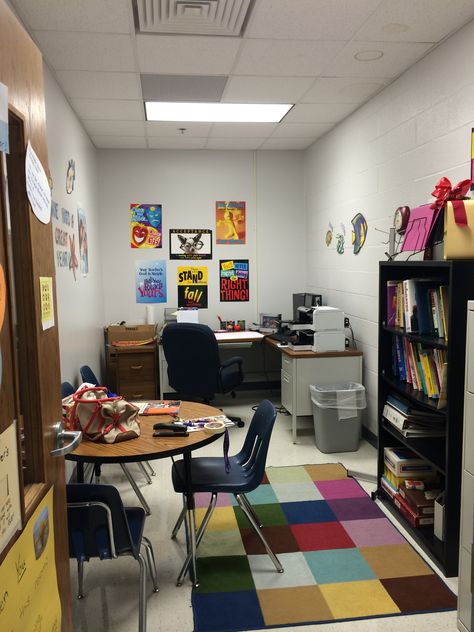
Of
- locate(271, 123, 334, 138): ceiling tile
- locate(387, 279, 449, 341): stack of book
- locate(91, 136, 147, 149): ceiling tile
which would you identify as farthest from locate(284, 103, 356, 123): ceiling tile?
locate(387, 279, 449, 341): stack of book

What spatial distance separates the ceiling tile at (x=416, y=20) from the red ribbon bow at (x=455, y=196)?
86cm

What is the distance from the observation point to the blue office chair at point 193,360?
170 inches

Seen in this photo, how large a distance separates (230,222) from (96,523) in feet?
14.4

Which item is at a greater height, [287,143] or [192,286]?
[287,143]

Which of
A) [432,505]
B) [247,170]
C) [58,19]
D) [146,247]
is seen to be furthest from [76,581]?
[247,170]

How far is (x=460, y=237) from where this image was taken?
2354mm

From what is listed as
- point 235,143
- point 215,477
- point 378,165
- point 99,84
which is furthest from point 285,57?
point 215,477

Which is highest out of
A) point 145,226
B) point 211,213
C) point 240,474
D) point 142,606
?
point 211,213

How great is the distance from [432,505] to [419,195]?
1.92m

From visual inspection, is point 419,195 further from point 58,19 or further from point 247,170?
point 247,170

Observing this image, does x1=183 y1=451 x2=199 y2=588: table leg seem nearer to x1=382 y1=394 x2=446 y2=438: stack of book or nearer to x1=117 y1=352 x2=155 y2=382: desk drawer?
x1=382 y1=394 x2=446 y2=438: stack of book

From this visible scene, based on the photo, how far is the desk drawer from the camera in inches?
199

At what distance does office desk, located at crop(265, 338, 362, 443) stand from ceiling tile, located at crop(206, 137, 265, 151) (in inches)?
93.8

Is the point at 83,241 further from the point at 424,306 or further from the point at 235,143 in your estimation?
the point at 424,306
